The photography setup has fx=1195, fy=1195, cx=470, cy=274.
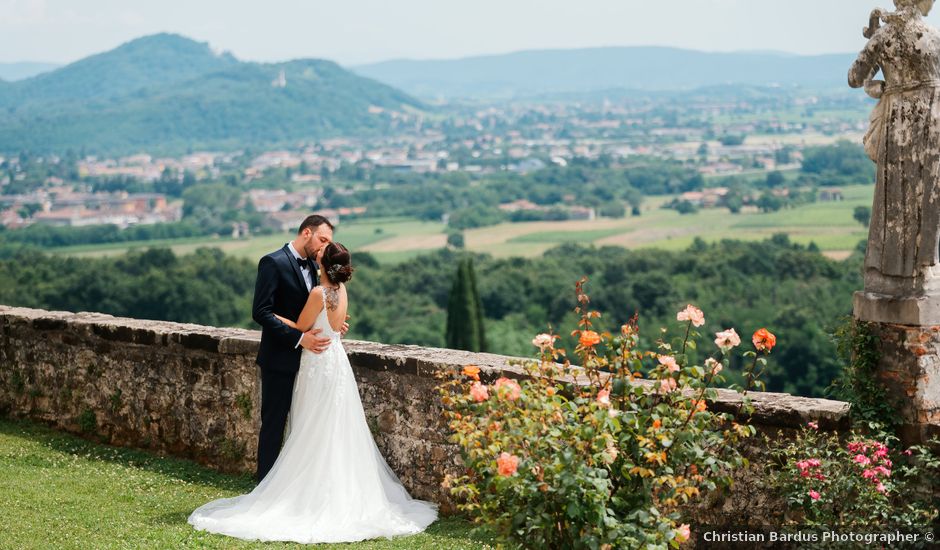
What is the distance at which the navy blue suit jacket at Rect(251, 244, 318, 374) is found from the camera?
6.66 m

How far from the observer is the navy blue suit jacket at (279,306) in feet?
21.8

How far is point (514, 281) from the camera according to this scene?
75.6m

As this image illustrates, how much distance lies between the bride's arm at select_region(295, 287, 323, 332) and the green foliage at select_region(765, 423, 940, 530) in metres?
2.61

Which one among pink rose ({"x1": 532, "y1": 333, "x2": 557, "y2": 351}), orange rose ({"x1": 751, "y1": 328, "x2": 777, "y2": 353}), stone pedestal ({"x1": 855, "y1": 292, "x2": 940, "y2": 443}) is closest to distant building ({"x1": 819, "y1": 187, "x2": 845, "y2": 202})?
stone pedestal ({"x1": 855, "y1": 292, "x2": 940, "y2": 443})

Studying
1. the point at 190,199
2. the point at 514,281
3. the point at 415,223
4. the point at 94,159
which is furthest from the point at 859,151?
the point at 94,159

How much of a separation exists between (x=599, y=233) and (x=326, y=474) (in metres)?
97.6

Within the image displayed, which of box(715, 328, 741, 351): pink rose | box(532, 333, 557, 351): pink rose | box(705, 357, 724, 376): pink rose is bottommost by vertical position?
box(705, 357, 724, 376): pink rose

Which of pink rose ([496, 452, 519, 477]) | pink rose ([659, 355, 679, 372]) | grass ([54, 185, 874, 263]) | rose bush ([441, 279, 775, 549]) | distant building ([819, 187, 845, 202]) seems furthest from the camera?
distant building ([819, 187, 845, 202])

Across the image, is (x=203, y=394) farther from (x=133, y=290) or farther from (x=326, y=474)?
(x=133, y=290)

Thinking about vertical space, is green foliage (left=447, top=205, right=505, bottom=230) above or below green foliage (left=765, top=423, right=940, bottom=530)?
below

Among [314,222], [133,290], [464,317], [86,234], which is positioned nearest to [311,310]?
[314,222]

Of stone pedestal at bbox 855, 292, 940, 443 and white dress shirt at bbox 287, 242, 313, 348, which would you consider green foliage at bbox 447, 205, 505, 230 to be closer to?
white dress shirt at bbox 287, 242, 313, 348

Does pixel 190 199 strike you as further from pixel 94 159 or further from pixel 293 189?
pixel 94 159

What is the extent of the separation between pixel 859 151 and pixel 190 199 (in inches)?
2708
